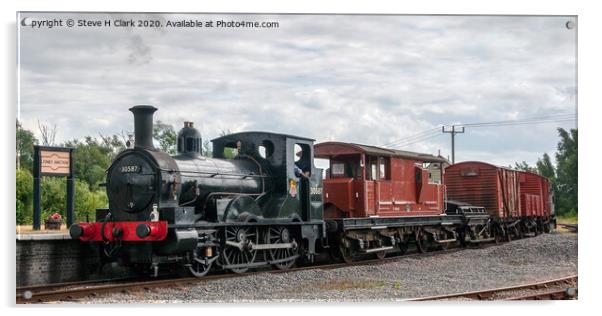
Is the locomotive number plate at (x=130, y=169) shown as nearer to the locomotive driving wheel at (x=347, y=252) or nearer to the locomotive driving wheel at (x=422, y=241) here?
the locomotive driving wheel at (x=347, y=252)

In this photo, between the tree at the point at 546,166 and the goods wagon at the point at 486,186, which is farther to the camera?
the goods wagon at the point at 486,186

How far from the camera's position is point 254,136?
16.0 m

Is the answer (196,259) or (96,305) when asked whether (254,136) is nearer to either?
(196,259)

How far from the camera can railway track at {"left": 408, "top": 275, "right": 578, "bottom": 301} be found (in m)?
11.7

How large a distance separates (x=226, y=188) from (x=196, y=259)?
1717 mm

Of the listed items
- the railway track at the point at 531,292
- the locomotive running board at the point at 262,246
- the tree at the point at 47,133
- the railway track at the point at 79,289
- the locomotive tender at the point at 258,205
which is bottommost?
the railway track at the point at 531,292

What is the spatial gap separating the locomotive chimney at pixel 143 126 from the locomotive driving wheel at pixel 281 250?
333cm

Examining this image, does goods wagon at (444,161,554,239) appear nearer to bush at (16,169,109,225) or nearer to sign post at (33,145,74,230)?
bush at (16,169,109,225)

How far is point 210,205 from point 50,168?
3258mm

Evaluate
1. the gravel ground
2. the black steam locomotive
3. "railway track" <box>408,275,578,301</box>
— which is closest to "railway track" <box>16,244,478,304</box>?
the gravel ground

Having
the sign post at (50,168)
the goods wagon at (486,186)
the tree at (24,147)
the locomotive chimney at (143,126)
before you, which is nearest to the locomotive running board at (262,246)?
the locomotive chimney at (143,126)

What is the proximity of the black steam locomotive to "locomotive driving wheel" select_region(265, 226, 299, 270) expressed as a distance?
2cm

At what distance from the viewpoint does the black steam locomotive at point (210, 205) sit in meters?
13.3

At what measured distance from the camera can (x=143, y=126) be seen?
44.5ft
